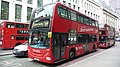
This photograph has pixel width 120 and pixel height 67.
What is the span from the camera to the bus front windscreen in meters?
10.1

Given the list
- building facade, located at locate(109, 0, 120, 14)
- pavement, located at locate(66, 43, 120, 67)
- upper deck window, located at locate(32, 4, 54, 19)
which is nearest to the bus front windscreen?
upper deck window, located at locate(32, 4, 54, 19)

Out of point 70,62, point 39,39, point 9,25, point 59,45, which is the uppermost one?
point 9,25

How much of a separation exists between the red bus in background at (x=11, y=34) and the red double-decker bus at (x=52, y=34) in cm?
847

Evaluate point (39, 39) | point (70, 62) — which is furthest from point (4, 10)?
point (70, 62)

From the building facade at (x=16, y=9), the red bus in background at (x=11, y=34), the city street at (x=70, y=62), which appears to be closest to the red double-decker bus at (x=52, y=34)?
the city street at (x=70, y=62)

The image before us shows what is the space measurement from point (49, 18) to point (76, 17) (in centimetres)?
394

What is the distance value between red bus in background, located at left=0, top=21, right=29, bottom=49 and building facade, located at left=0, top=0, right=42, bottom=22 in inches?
194

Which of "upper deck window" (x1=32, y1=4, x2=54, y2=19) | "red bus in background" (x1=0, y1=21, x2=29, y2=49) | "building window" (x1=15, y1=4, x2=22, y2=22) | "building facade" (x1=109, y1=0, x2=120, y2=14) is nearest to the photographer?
"upper deck window" (x1=32, y1=4, x2=54, y2=19)

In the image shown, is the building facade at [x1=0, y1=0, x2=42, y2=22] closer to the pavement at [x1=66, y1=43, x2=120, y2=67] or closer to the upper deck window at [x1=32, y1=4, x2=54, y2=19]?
the upper deck window at [x1=32, y1=4, x2=54, y2=19]

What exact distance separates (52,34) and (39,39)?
1.04 m

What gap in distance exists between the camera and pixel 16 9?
2628 cm

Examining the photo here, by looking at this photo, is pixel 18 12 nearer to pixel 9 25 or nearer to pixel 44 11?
pixel 9 25

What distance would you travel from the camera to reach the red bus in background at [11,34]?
18.8 m

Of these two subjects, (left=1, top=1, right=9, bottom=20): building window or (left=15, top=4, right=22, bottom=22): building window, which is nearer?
(left=1, top=1, right=9, bottom=20): building window
